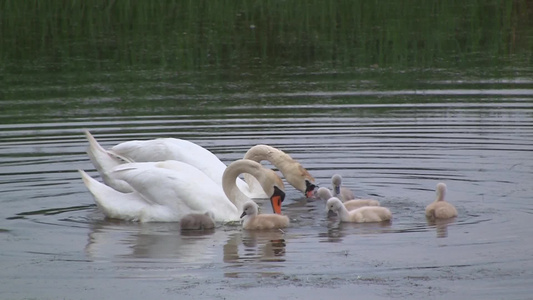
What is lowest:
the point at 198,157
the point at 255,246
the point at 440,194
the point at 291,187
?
the point at 291,187

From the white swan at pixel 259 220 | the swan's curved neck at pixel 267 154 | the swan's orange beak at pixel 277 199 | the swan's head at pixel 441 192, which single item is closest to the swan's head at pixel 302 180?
the swan's curved neck at pixel 267 154

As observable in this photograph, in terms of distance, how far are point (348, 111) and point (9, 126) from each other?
5.09 metres

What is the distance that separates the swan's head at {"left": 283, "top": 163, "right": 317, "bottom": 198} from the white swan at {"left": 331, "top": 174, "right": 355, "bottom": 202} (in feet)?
1.62

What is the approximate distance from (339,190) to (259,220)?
4.87 feet

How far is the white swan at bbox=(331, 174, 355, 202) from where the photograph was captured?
1150cm

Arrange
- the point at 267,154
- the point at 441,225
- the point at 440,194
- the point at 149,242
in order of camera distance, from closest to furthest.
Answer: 1. the point at 149,242
2. the point at 441,225
3. the point at 440,194
4. the point at 267,154

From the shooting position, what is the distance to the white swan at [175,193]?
35.7ft

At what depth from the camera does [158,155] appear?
40.4ft

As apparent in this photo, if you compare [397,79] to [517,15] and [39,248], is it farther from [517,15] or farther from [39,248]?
[39,248]

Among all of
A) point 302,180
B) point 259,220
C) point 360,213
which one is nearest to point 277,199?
point 259,220

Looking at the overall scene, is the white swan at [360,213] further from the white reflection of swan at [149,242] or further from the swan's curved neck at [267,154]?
the swan's curved neck at [267,154]

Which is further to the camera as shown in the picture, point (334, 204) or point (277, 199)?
point (277, 199)

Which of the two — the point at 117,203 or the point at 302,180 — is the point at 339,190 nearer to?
the point at 302,180

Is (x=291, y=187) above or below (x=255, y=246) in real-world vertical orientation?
below
